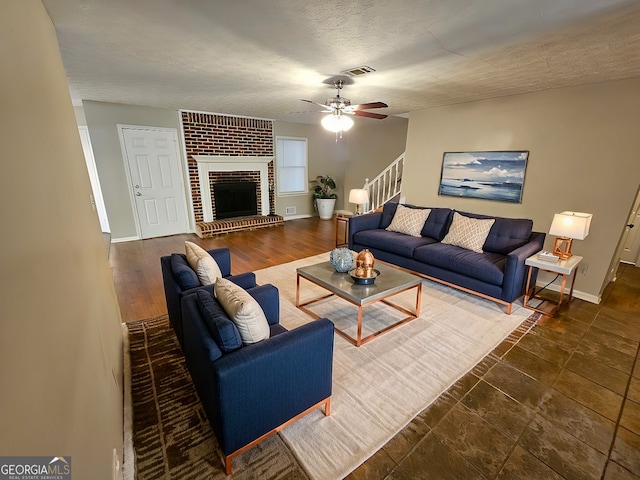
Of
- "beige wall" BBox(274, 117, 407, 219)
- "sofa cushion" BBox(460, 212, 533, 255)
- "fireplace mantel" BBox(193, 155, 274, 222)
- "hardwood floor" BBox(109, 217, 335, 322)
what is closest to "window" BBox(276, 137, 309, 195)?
"beige wall" BBox(274, 117, 407, 219)

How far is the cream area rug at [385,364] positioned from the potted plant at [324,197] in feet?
13.8

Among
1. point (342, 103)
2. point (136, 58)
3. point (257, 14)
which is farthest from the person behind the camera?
point (342, 103)

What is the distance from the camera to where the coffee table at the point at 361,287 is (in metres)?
2.37

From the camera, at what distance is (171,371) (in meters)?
2.08

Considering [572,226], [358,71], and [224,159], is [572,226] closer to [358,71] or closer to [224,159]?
[358,71]

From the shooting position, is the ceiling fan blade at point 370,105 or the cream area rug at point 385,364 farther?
the ceiling fan blade at point 370,105

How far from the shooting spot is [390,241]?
3896 millimetres

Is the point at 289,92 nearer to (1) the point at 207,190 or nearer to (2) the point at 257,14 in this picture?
(2) the point at 257,14

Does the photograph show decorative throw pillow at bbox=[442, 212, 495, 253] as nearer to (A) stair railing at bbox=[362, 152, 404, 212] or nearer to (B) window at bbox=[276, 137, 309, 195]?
(A) stair railing at bbox=[362, 152, 404, 212]

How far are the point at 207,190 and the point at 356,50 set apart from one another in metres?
4.61

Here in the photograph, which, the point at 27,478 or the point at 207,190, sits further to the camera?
the point at 207,190

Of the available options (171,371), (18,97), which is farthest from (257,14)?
(171,371)

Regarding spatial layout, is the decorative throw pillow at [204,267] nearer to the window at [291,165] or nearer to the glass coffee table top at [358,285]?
the glass coffee table top at [358,285]

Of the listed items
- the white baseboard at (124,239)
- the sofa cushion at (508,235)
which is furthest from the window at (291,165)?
the sofa cushion at (508,235)
